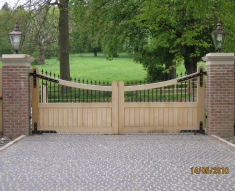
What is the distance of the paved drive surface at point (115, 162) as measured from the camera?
6703 millimetres

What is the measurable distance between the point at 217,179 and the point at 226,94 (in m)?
5.40

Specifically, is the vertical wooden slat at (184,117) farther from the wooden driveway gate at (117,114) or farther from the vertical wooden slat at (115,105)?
the vertical wooden slat at (115,105)

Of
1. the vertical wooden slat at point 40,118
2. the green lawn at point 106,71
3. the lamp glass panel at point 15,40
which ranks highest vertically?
the lamp glass panel at point 15,40

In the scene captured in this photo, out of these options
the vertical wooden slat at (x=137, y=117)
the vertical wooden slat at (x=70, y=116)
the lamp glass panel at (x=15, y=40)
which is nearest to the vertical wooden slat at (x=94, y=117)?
the vertical wooden slat at (x=70, y=116)

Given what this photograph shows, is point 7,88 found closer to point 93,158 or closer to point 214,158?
point 93,158

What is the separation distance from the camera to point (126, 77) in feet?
152

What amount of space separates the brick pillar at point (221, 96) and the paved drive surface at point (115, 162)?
2.07 feet

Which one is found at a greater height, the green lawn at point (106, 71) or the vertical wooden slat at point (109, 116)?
the vertical wooden slat at point (109, 116)

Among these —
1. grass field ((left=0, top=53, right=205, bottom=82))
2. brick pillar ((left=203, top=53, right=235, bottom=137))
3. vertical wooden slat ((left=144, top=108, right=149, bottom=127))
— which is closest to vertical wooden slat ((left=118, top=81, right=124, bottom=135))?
vertical wooden slat ((left=144, top=108, right=149, bottom=127))

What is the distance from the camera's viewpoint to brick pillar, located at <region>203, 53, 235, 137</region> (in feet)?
39.5

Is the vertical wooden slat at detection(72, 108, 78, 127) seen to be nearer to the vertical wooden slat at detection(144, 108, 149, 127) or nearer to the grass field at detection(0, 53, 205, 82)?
the vertical wooden slat at detection(144, 108, 149, 127)

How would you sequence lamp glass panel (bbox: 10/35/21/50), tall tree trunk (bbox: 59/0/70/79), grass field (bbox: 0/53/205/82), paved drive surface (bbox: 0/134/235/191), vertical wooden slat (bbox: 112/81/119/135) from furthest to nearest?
1. grass field (bbox: 0/53/205/82)
2. tall tree trunk (bbox: 59/0/70/79)
3. vertical wooden slat (bbox: 112/81/119/135)
4. lamp glass panel (bbox: 10/35/21/50)
5. paved drive surface (bbox: 0/134/235/191)

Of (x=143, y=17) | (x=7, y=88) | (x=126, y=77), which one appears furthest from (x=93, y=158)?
(x=126, y=77)

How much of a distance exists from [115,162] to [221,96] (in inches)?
187
